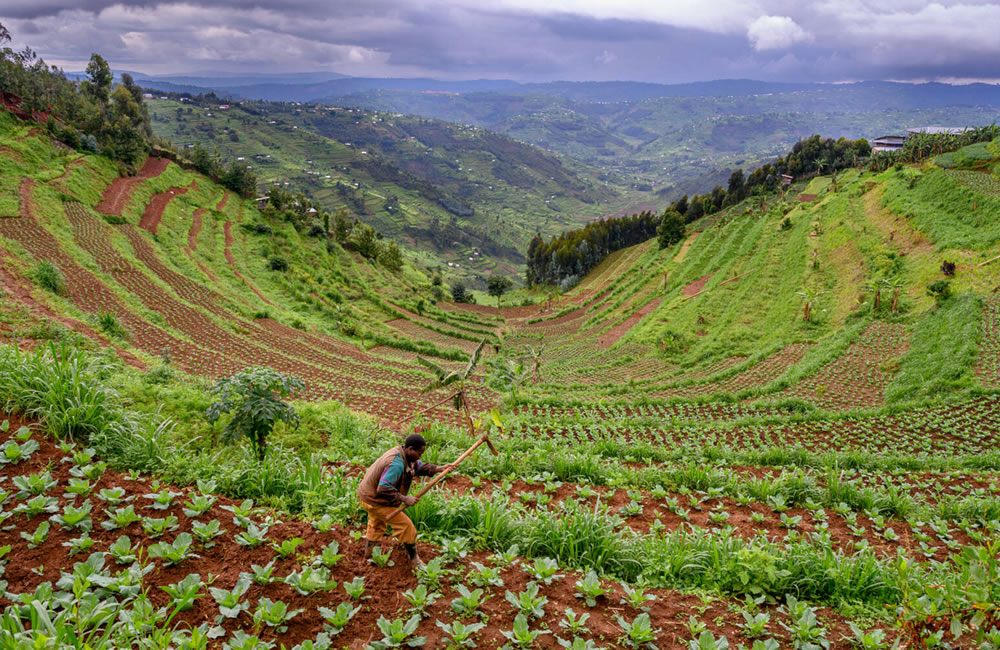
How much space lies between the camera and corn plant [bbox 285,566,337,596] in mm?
4879

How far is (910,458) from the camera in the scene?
1316cm

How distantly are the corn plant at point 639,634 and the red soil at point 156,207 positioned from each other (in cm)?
4921

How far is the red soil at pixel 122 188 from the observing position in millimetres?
42469

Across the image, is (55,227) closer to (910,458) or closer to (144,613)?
(144,613)

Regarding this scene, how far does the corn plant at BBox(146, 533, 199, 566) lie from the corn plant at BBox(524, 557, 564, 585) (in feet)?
11.8

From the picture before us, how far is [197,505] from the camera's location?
5.73 m

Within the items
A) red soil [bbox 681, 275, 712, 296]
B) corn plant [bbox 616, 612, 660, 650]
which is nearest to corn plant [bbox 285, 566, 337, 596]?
corn plant [bbox 616, 612, 660, 650]

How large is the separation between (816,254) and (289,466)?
143ft

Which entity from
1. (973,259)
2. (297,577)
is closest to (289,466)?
(297,577)

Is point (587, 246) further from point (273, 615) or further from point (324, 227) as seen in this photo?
point (273, 615)

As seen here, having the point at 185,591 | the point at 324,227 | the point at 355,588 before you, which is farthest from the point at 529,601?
the point at 324,227

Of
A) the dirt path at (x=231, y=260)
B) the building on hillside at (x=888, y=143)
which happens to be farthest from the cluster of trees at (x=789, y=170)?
the dirt path at (x=231, y=260)

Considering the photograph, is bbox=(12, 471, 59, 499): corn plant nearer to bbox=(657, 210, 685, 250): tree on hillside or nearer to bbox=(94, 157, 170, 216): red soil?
bbox=(94, 157, 170, 216): red soil

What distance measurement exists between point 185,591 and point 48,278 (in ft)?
84.9
